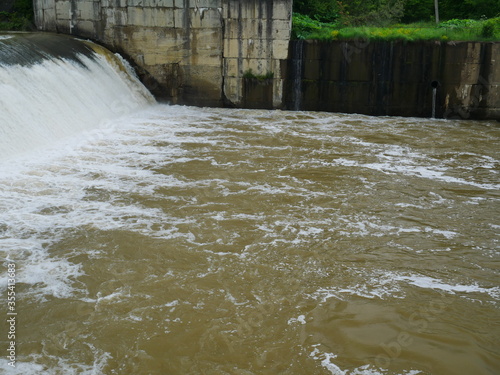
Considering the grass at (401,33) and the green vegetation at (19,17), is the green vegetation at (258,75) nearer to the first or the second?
the grass at (401,33)

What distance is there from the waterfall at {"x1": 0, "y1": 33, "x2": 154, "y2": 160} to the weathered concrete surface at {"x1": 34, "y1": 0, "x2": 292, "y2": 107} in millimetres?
1099

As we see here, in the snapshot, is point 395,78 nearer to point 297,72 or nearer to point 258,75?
point 297,72

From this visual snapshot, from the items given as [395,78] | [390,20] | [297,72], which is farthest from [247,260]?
[390,20]

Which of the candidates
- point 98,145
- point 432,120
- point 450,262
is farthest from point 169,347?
point 432,120

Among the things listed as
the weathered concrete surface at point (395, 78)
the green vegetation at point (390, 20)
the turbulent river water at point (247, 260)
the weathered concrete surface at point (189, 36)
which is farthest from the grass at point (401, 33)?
the turbulent river water at point (247, 260)

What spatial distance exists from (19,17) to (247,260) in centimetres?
1651

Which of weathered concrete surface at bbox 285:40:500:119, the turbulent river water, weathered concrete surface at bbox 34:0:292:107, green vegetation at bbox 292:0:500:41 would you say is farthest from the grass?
the turbulent river water

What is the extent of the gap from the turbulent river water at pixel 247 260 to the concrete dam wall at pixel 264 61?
18.1 ft

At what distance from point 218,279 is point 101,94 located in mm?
9778

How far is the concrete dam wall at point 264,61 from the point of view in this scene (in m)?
16.5

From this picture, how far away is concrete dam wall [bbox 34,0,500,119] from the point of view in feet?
54.3

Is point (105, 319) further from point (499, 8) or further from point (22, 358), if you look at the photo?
point (499, 8)

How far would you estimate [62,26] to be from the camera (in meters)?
17.4

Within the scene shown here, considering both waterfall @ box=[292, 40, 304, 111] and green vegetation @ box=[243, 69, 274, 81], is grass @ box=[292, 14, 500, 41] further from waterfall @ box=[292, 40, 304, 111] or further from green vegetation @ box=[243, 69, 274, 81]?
green vegetation @ box=[243, 69, 274, 81]
